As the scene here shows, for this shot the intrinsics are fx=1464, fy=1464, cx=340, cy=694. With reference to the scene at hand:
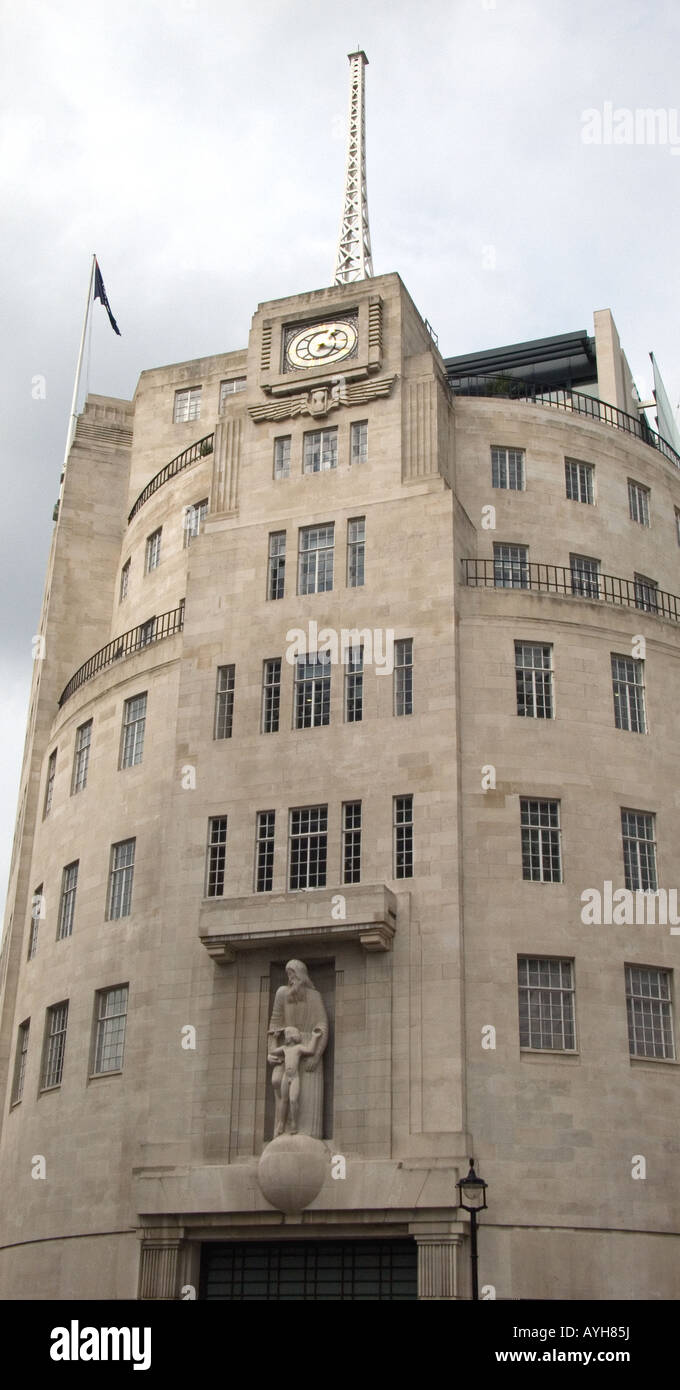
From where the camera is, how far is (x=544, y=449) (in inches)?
1870

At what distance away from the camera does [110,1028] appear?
135 ft

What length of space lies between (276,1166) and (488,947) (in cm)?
742

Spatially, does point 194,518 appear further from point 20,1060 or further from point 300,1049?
point 300,1049

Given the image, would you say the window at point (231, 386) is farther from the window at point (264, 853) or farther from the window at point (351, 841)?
the window at point (351, 841)

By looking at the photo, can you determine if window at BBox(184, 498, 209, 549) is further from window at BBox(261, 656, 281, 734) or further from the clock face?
window at BBox(261, 656, 281, 734)

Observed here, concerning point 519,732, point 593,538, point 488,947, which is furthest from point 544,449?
point 488,947

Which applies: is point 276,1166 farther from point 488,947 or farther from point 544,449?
point 544,449

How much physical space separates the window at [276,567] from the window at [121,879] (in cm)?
846

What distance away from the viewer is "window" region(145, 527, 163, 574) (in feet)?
169

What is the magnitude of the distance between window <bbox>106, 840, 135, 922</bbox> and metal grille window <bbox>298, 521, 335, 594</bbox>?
30.2ft

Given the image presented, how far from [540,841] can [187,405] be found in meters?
28.2
